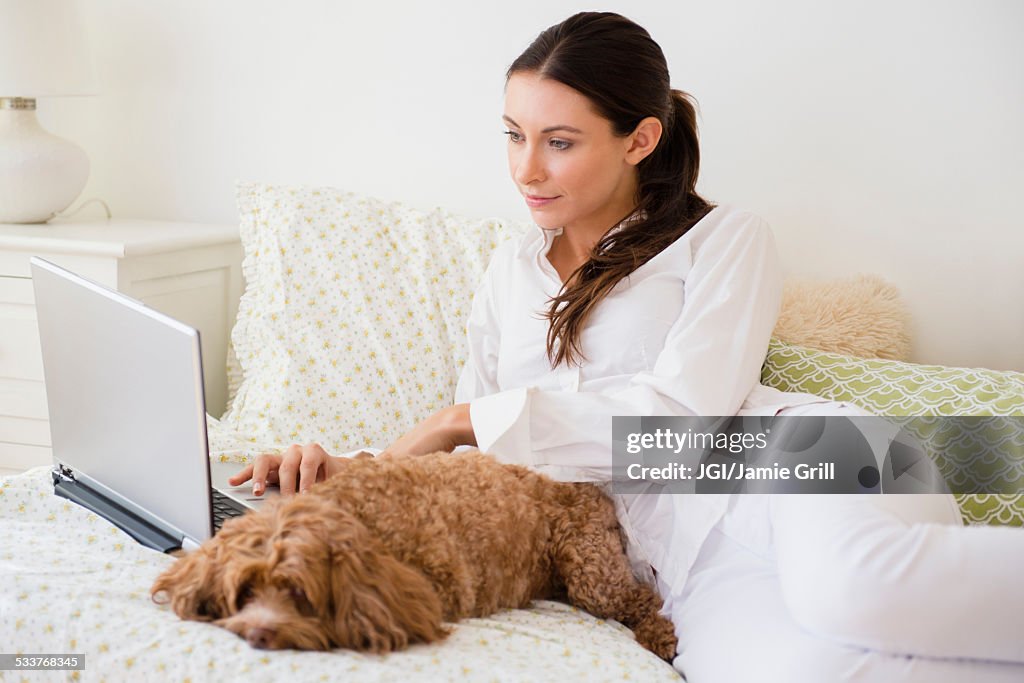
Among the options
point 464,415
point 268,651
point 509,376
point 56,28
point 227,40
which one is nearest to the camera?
point 268,651

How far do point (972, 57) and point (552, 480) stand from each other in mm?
1417

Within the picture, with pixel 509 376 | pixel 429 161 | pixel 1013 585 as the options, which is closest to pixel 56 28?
pixel 429 161

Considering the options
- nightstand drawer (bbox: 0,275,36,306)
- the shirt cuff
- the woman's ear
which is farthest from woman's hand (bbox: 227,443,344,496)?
nightstand drawer (bbox: 0,275,36,306)

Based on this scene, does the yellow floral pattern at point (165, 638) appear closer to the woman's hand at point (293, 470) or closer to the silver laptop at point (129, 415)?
the silver laptop at point (129, 415)

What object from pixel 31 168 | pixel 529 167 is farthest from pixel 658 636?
pixel 31 168

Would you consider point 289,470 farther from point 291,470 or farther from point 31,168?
point 31,168

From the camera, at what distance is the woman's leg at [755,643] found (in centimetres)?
128

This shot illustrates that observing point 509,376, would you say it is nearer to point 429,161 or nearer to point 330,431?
point 330,431

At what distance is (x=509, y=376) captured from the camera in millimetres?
2016

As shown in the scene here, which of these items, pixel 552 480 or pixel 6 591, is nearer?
pixel 6 591

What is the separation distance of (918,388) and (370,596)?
1.19 m

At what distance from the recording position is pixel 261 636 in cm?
115

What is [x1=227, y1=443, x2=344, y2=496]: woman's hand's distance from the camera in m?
1.54

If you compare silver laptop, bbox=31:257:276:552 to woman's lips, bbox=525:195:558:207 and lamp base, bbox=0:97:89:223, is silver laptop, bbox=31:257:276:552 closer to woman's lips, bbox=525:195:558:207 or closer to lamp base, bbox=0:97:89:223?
woman's lips, bbox=525:195:558:207
